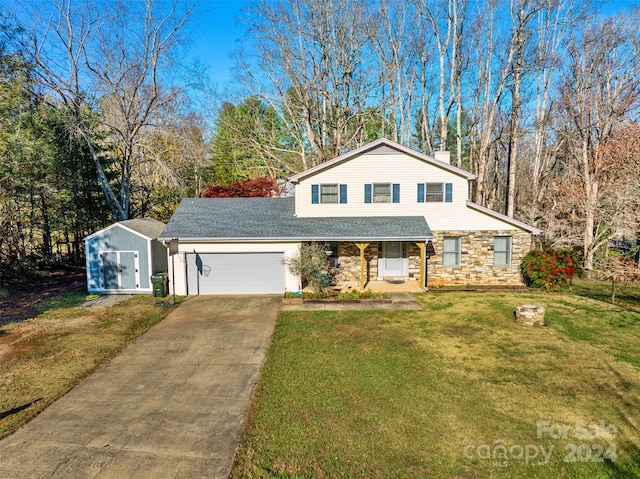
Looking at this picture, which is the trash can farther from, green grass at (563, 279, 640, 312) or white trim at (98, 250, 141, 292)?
green grass at (563, 279, 640, 312)

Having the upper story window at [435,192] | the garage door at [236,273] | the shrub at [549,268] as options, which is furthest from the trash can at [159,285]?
the shrub at [549,268]

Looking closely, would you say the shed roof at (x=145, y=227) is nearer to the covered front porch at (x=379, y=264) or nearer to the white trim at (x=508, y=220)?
the covered front porch at (x=379, y=264)

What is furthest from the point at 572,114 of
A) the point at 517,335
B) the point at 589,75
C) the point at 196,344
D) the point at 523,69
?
the point at 196,344

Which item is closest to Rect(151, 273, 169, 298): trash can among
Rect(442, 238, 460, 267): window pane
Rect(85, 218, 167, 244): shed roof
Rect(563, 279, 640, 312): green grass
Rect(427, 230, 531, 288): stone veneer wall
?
Rect(85, 218, 167, 244): shed roof

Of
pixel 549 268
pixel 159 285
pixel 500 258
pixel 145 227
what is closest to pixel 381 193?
pixel 500 258

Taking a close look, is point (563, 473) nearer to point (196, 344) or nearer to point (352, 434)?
point (352, 434)

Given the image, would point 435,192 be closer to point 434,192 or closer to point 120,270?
point 434,192
